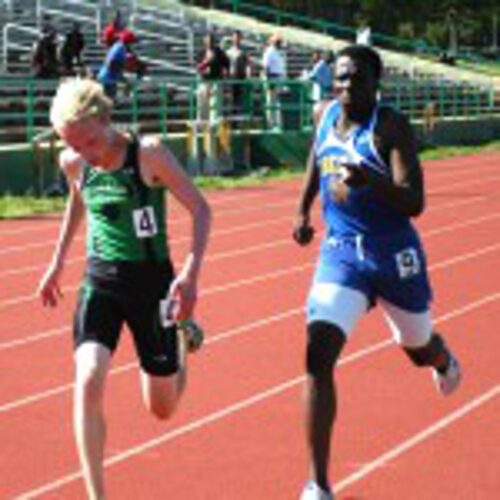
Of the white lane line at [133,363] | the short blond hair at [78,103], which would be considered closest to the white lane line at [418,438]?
the short blond hair at [78,103]

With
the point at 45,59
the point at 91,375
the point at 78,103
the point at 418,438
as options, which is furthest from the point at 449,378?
the point at 45,59

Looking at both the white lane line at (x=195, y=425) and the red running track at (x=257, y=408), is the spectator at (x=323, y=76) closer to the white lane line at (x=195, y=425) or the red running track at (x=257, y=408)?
the red running track at (x=257, y=408)

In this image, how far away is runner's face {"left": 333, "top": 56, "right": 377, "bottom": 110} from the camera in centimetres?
633

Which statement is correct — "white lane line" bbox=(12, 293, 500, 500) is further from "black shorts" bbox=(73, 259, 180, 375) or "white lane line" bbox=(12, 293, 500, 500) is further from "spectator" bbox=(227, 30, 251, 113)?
"spectator" bbox=(227, 30, 251, 113)

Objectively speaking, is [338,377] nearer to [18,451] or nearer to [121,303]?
[18,451]

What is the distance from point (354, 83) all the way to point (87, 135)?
1239mm

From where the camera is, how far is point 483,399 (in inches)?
325

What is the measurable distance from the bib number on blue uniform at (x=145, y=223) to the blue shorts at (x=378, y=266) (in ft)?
A: 2.74

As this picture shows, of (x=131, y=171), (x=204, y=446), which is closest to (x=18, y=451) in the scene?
(x=204, y=446)

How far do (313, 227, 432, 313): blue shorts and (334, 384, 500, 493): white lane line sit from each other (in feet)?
2.48

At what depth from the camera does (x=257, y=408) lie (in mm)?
8062

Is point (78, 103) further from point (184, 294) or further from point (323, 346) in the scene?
point (323, 346)

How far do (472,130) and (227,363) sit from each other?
31.5 m

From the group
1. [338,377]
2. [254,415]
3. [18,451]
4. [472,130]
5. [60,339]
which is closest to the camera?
[18,451]
